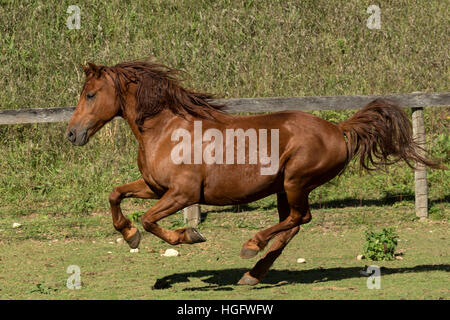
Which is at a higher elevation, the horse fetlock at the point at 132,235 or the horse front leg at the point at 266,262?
the horse fetlock at the point at 132,235

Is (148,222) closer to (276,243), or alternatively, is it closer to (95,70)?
(276,243)

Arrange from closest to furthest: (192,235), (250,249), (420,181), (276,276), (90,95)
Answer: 1. (192,235)
2. (250,249)
3. (90,95)
4. (276,276)
5. (420,181)

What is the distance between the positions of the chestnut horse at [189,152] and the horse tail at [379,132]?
0.48 feet

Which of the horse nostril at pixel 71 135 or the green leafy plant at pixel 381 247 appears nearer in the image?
the horse nostril at pixel 71 135

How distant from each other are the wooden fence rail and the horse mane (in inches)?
97.9

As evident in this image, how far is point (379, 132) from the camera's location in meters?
6.73

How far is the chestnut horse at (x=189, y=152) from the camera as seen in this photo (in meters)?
6.18

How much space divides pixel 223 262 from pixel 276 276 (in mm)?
916

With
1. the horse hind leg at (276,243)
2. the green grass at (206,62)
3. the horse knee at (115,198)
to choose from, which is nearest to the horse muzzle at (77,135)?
the horse knee at (115,198)

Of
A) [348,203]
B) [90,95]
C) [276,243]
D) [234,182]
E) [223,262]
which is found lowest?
[223,262]

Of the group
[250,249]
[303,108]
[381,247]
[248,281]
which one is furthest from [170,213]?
[303,108]

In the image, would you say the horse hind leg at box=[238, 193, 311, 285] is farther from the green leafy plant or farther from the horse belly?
the green leafy plant

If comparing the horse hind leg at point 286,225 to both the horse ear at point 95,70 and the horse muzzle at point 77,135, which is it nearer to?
the horse muzzle at point 77,135

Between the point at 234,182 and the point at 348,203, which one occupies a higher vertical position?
the point at 234,182
